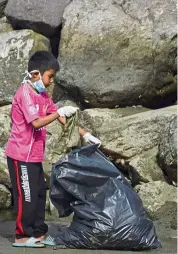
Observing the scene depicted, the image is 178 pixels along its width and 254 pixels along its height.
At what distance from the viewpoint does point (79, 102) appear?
7793 mm

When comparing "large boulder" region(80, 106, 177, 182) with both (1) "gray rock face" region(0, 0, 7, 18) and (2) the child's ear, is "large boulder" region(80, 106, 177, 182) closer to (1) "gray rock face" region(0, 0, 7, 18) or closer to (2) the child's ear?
(2) the child's ear

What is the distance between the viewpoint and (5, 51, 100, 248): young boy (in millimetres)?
4613

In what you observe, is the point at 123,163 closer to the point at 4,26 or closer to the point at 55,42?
the point at 55,42

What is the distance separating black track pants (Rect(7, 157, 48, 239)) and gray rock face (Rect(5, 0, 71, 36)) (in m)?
3.74

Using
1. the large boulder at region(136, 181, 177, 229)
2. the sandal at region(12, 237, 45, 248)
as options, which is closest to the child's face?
the sandal at region(12, 237, 45, 248)

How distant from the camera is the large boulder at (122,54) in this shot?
24.2ft

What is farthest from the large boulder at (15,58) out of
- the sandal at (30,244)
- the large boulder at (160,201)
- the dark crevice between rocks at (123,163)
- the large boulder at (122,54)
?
the sandal at (30,244)

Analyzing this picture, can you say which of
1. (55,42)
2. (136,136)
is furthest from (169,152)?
(55,42)

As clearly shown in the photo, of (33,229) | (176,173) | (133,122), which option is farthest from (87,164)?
(133,122)

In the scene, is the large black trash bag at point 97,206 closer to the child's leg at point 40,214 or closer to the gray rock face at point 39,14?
the child's leg at point 40,214

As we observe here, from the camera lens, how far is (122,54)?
7.43 metres

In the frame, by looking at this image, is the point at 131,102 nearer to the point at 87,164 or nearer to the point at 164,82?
the point at 164,82

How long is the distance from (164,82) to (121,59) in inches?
22.0

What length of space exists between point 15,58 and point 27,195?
142 inches
